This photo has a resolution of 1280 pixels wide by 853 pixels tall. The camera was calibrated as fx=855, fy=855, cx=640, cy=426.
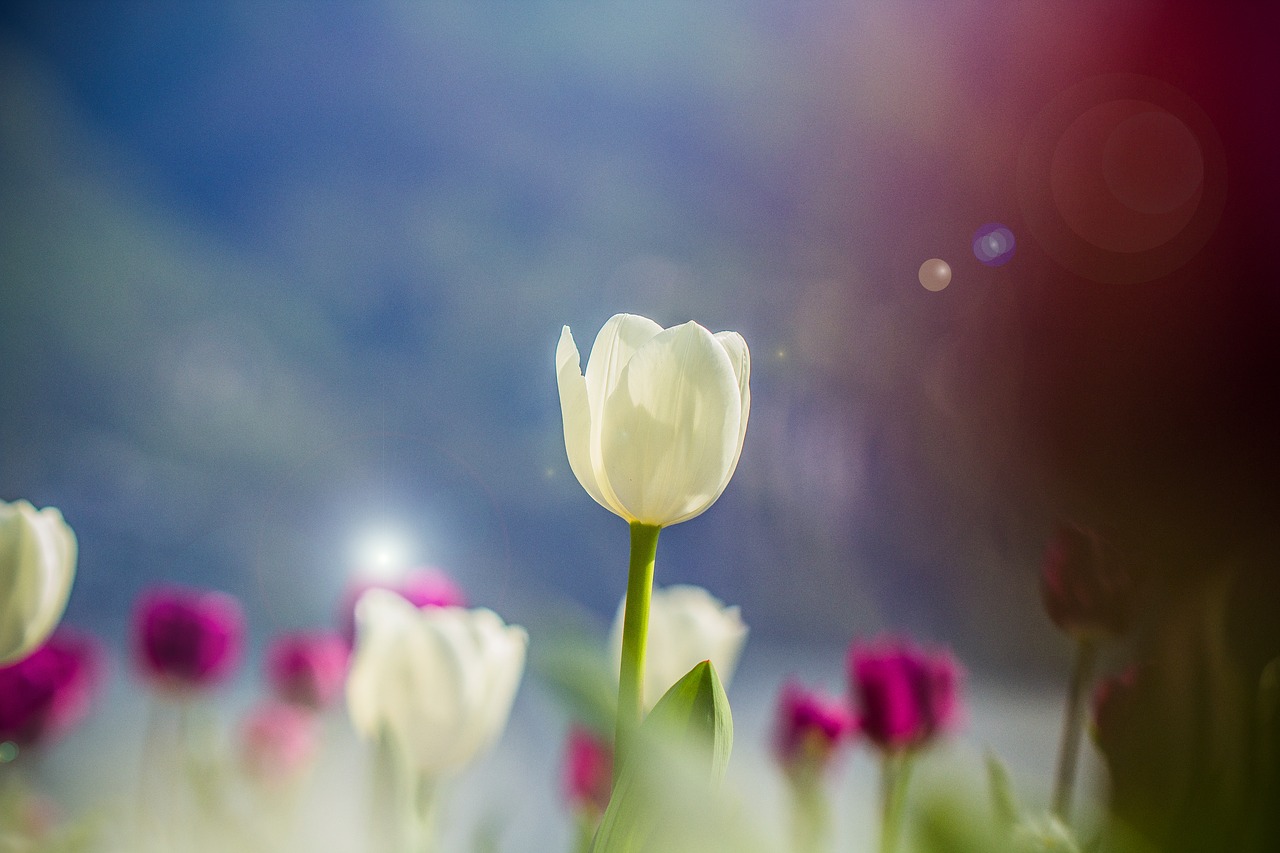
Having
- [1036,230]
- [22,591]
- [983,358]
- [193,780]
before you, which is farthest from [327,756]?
[1036,230]

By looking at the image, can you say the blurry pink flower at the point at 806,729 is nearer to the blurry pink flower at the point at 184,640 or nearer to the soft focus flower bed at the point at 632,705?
the soft focus flower bed at the point at 632,705

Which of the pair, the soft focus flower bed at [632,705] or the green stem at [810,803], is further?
the green stem at [810,803]

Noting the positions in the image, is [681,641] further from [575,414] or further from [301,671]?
[301,671]

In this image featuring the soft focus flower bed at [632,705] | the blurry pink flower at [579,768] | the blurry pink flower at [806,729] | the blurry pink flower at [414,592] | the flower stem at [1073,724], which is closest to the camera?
the soft focus flower bed at [632,705]

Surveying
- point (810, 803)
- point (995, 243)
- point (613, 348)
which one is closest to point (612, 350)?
point (613, 348)

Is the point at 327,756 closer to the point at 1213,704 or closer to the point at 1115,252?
the point at 1213,704

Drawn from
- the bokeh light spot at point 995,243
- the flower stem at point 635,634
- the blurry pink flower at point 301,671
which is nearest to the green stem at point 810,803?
the flower stem at point 635,634
